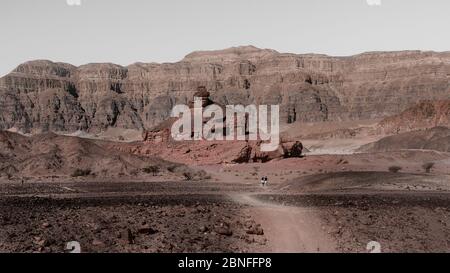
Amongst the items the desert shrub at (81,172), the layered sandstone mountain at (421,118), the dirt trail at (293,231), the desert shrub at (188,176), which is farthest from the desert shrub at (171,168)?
the layered sandstone mountain at (421,118)

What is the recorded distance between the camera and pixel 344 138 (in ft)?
396

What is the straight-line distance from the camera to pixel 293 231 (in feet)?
48.6

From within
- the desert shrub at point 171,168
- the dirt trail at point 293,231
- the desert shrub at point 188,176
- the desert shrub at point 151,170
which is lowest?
the desert shrub at point 188,176

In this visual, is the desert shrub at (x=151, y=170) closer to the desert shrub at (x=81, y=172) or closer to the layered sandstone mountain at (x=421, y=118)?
the desert shrub at (x=81, y=172)

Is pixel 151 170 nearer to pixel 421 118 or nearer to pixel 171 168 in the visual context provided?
pixel 171 168

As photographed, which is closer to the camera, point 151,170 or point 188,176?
point 188,176

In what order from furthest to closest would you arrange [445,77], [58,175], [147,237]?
[445,77]
[58,175]
[147,237]

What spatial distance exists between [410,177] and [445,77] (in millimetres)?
159989

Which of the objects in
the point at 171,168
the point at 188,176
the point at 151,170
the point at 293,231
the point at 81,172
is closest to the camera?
the point at 293,231

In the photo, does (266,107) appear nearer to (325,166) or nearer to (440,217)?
(325,166)

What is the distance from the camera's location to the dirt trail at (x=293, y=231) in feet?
44.2

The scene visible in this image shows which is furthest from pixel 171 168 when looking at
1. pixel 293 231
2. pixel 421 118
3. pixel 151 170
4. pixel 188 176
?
pixel 421 118
